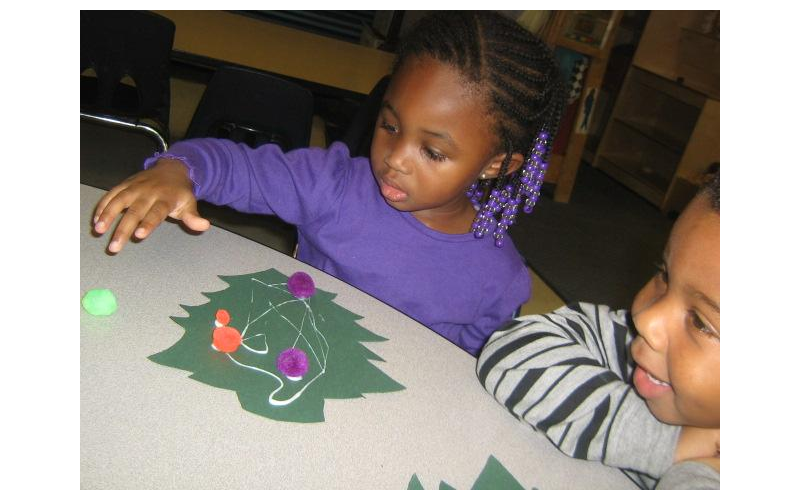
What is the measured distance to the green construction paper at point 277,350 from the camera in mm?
634

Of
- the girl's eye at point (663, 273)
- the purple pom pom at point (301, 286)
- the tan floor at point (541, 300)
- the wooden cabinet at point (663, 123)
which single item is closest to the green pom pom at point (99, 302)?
the purple pom pom at point (301, 286)

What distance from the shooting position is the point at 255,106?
151 cm

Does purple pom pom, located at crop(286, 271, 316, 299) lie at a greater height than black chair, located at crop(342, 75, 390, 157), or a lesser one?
lesser

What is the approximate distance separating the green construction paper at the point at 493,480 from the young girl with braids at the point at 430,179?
45 centimetres

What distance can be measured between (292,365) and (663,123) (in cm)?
432

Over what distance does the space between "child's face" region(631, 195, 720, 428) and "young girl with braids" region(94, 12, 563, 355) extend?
426 millimetres

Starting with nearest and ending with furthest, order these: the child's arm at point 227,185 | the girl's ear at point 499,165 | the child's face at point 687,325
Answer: the child's face at point 687,325 → the child's arm at point 227,185 → the girl's ear at point 499,165

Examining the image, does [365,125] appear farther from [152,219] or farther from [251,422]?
[251,422]

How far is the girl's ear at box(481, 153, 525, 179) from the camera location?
1.04 m

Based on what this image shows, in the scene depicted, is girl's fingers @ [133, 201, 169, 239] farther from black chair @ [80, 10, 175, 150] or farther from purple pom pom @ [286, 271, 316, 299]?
black chair @ [80, 10, 175, 150]

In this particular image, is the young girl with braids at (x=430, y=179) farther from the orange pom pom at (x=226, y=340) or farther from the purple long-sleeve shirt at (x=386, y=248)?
the orange pom pom at (x=226, y=340)

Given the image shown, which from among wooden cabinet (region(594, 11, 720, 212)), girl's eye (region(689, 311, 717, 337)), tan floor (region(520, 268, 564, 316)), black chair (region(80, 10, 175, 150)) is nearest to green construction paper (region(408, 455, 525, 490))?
girl's eye (region(689, 311, 717, 337))

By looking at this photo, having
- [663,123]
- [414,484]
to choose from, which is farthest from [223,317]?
[663,123]

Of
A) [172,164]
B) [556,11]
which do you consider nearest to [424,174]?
[172,164]
